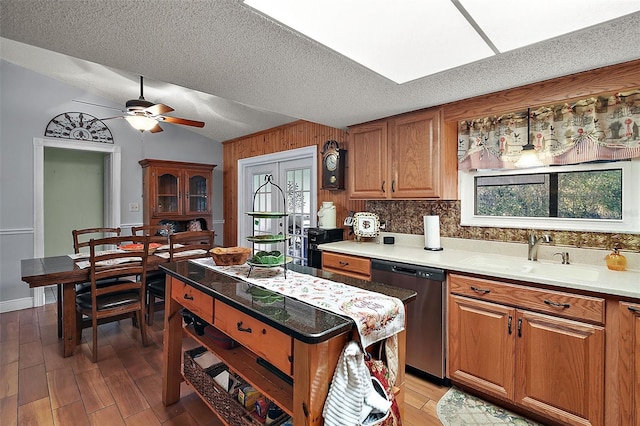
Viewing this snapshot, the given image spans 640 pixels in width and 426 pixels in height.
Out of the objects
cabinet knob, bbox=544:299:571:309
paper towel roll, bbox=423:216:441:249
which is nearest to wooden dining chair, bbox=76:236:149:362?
paper towel roll, bbox=423:216:441:249

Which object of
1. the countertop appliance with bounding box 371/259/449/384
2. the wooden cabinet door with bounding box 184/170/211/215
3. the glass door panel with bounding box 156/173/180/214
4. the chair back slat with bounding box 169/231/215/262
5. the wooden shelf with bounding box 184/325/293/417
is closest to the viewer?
the wooden shelf with bounding box 184/325/293/417

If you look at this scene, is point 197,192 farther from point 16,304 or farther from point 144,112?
point 16,304

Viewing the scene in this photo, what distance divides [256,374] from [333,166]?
8.11 feet

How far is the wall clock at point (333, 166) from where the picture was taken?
11.6 ft

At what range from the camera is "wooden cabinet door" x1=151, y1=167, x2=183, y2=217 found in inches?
186

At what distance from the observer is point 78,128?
14.1 ft

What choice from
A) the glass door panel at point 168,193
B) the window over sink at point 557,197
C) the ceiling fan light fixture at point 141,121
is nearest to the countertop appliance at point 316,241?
the window over sink at point 557,197

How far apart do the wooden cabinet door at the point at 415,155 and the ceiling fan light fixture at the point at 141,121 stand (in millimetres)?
2398

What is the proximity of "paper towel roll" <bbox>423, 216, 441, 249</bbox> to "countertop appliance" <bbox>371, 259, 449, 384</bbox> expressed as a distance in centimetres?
53

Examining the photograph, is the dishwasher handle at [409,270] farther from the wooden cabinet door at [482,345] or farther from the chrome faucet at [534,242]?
the chrome faucet at [534,242]

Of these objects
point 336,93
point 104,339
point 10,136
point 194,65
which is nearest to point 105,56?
point 194,65

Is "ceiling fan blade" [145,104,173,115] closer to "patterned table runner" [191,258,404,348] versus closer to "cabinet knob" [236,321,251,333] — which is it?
"patterned table runner" [191,258,404,348]

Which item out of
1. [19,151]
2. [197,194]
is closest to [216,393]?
[197,194]

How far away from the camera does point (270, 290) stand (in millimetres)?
1479
